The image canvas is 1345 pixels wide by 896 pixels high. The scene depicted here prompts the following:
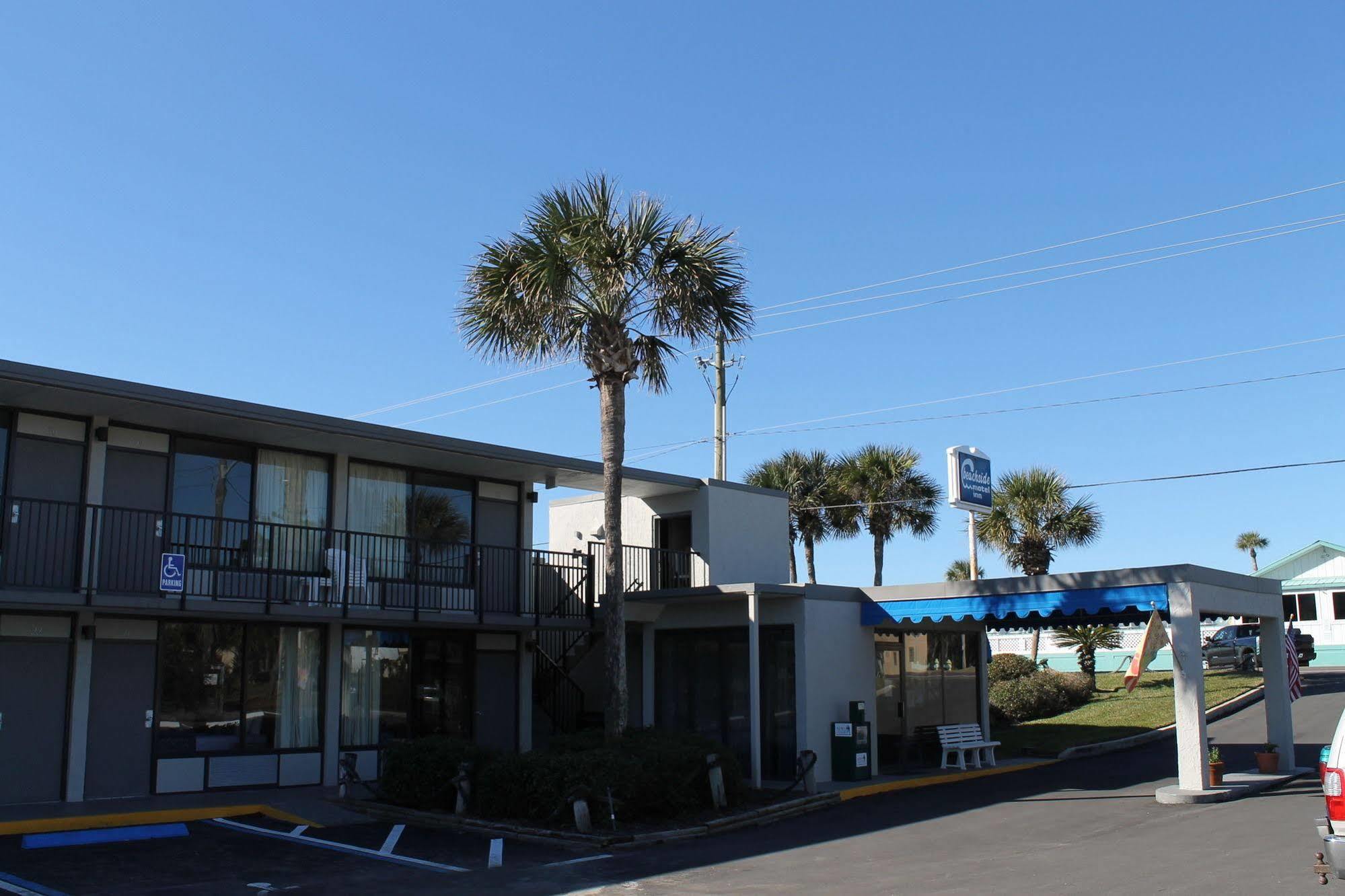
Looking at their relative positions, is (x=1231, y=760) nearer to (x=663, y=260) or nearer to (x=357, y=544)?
(x=663, y=260)

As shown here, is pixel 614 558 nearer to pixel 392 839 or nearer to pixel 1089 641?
pixel 392 839

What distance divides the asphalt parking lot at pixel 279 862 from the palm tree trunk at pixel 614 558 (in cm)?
283

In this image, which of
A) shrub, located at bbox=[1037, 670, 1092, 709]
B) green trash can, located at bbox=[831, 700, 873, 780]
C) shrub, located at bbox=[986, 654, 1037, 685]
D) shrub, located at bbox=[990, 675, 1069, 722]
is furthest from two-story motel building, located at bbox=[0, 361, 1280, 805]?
shrub, located at bbox=[986, 654, 1037, 685]

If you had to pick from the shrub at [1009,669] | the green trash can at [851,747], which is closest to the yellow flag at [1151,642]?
the green trash can at [851,747]

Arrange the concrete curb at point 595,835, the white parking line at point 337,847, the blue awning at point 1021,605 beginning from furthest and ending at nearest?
the blue awning at point 1021,605 → the concrete curb at point 595,835 → the white parking line at point 337,847

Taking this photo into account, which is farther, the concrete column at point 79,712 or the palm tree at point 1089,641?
the palm tree at point 1089,641

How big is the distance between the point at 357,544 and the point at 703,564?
6.91 m

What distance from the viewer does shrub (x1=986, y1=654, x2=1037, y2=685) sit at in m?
32.2

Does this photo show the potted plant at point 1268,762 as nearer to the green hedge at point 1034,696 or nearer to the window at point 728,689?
the window at point 728,689

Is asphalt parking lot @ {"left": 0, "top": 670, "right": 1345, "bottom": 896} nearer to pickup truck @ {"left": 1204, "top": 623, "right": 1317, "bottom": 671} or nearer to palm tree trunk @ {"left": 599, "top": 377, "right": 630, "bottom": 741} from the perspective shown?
palm tree trunk @ {"left": 599, "top": 377, "right": 630, "bottom": 741}

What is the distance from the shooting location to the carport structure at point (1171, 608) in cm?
1596

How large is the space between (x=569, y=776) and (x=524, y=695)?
643 cm

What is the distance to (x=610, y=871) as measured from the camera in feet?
39.3

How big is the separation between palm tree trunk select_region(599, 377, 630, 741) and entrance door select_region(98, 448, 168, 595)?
6.14m
